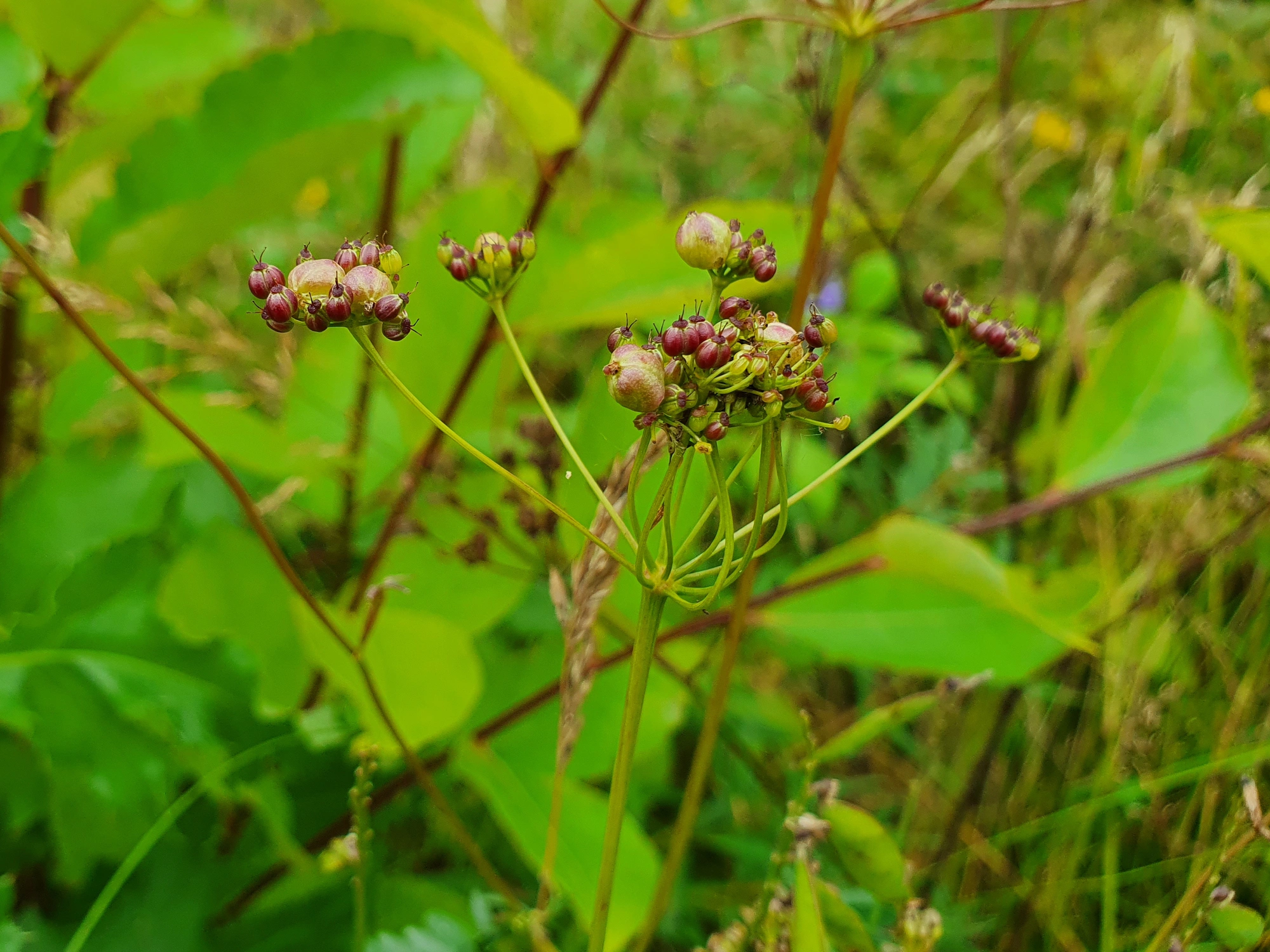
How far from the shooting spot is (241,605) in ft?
3.36

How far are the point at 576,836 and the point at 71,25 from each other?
100 centimetres

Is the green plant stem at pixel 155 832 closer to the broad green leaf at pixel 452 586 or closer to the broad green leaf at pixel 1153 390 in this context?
the broad green leaf at pixel 452 586

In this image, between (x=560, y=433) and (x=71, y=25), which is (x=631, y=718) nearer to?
(x=560, y=433)

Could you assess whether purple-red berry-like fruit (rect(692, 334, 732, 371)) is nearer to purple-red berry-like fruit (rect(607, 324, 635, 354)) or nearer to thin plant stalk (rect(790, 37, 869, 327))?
purple-red berry-like fruit (rect(607, 324, 635, 354))

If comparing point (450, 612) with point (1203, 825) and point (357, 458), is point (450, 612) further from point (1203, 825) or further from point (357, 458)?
point (1203, 825)

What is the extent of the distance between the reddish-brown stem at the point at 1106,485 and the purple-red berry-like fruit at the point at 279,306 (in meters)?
0.83

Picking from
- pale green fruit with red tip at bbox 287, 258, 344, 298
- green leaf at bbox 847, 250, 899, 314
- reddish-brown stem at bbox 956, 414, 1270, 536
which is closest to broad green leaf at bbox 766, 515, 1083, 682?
reddish-brown stem at bbox 956, 414, 1270, 536

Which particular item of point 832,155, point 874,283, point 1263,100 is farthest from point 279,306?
point 1263,100

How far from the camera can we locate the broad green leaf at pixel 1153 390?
42.4 inches

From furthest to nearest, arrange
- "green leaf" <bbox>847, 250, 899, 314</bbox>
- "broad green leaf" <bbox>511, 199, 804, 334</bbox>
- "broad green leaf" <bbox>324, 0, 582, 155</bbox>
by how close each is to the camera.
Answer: "green leaf" <bbox>847, 250, 899, 314</bbox>
"broad green leaf" <bbox>511, 199, 804, 334</bbox>
"broad green leaf" <bbox>324, 0, 582, 155</bbox>

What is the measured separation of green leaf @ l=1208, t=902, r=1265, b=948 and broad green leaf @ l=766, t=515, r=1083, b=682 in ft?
0.88

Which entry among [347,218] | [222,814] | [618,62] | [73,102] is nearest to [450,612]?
[222,814]

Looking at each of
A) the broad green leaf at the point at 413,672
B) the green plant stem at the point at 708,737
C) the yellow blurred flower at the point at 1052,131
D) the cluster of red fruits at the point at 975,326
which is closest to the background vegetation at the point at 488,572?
the broad green leaf at the point at 413,672

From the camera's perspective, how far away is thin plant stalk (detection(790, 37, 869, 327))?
2.23 feet
